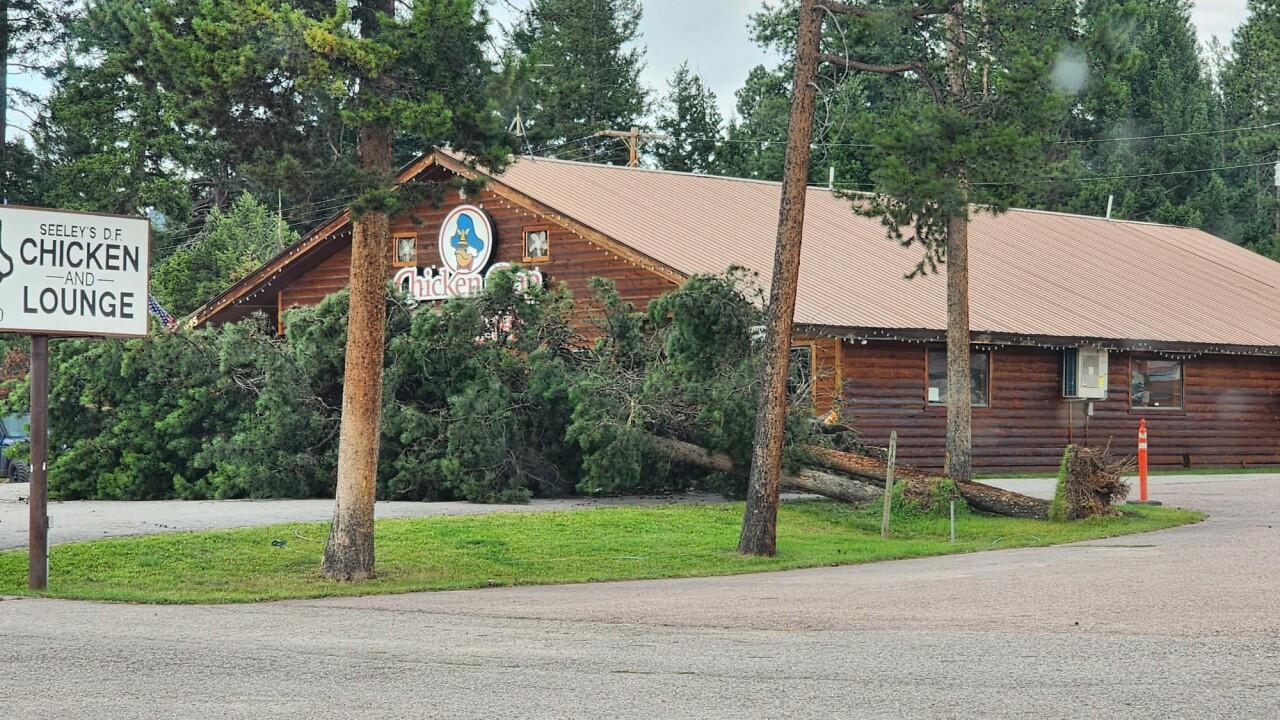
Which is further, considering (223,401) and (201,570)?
(223,401)

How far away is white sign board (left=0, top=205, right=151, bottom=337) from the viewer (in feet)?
Answer: 46.4

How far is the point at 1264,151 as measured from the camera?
67.9 meters

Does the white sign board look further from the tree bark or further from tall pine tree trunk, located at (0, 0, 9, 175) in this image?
tall pine tree trunk, located at (0, 0, 9, 175)

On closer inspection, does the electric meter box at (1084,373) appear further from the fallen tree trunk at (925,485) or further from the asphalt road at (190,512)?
the asphalt road at (190,512)

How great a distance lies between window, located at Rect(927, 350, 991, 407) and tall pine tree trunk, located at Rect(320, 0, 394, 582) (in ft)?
61.1

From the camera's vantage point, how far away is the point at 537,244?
3266 cm

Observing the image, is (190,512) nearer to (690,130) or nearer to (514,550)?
(514,550)

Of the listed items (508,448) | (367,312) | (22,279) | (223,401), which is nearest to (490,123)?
(367,312)

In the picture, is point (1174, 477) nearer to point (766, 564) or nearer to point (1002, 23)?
point (1002, 23)

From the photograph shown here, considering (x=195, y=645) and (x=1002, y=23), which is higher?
(x=1002, y=23)

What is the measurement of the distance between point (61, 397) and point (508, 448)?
733 centimetres

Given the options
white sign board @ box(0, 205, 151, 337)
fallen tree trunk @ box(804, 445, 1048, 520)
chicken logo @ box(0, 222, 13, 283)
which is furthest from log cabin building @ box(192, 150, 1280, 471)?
chicken logo @ box(0, 222, 13, 283)

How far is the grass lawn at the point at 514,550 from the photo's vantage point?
14.9 m

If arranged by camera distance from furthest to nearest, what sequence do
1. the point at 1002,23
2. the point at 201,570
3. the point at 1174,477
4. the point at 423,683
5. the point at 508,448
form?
the point at 1174,477, the point at 508,448, the point at 1002,23, the point at 201,570, the point at 423,683
